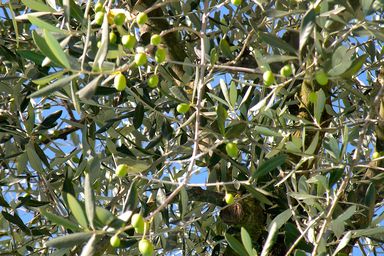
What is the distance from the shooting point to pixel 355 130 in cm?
193

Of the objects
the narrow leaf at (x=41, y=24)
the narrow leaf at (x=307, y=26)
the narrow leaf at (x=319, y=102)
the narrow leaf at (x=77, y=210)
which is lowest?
the narrow leaf at (x=319, y=102)

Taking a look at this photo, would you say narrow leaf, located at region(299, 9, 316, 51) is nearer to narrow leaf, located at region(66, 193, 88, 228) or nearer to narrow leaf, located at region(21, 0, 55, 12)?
narrow leaf, located at region(66, 193, 88, 228)

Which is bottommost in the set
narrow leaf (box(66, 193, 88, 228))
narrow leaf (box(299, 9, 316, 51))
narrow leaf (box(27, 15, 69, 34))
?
narrow leaf (box(66, 193, 88, 228))

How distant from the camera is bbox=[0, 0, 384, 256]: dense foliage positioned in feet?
4.86

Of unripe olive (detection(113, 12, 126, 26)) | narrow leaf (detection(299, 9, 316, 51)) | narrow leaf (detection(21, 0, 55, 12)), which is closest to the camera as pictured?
narrow leaf (detection(299, 9, 316, 51))

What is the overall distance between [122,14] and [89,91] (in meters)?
0.30

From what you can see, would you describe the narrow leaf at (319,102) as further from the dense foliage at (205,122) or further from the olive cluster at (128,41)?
the olive cluster at (128,41)

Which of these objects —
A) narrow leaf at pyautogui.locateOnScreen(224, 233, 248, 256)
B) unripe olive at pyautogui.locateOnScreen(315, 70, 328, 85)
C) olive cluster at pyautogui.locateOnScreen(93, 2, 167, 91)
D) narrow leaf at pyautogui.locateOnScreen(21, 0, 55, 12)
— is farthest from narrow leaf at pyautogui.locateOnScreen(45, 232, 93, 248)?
narrow leaf at pyautogui.locateOnScreen(21, 0, 55, 12)

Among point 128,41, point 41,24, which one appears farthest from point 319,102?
point 41,24

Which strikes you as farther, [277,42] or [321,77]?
[277,42]

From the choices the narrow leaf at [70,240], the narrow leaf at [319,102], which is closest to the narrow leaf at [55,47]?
the narrow leaf at [70,240]

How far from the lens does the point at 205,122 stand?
2.08m

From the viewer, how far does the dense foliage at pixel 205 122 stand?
58.3 inches

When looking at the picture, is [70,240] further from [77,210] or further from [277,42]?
[277,42]
